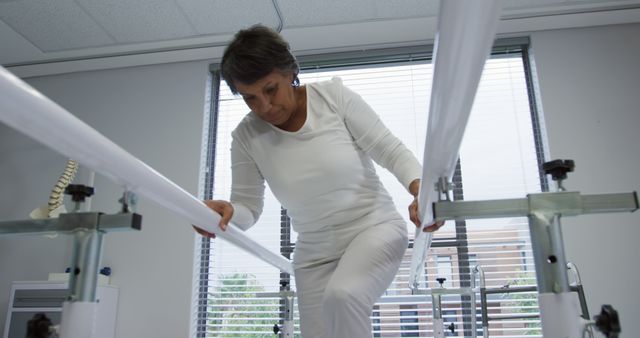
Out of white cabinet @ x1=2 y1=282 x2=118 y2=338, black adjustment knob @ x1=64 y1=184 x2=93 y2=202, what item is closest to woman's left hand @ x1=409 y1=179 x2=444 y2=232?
black adjustment knob @ x1=64 y1=184 x2=93 y2=202

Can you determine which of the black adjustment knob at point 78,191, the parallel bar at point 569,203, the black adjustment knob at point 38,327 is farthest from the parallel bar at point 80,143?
the parallel bar at point 569,203

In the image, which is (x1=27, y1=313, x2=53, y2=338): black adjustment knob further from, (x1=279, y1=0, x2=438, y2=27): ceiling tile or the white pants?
(x1=279, y1=0, x2=438, y2=27): ceiling tile

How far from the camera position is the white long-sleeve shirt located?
4.40 ft

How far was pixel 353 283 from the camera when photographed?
3.62 feet

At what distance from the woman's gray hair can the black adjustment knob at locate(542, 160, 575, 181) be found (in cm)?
75

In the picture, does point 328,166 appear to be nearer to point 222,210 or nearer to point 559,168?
point 222,210

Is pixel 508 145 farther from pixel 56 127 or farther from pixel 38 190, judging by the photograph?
pixel 38 190

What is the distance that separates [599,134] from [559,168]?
8.96 feet

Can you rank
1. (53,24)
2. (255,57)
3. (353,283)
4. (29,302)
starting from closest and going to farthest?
1. (353,283)
2. (255,57)
3. (29,302)
4. (53,24)

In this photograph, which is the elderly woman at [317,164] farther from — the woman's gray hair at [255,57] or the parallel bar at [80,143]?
the parallel bar at [80,143]

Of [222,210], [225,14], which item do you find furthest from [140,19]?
[222,210]

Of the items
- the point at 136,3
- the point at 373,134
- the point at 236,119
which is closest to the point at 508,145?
the point at 236,119

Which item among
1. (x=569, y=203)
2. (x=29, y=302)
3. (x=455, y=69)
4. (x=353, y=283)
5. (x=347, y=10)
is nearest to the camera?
(x=455, y=69)

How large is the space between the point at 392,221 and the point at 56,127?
92 centimetres
